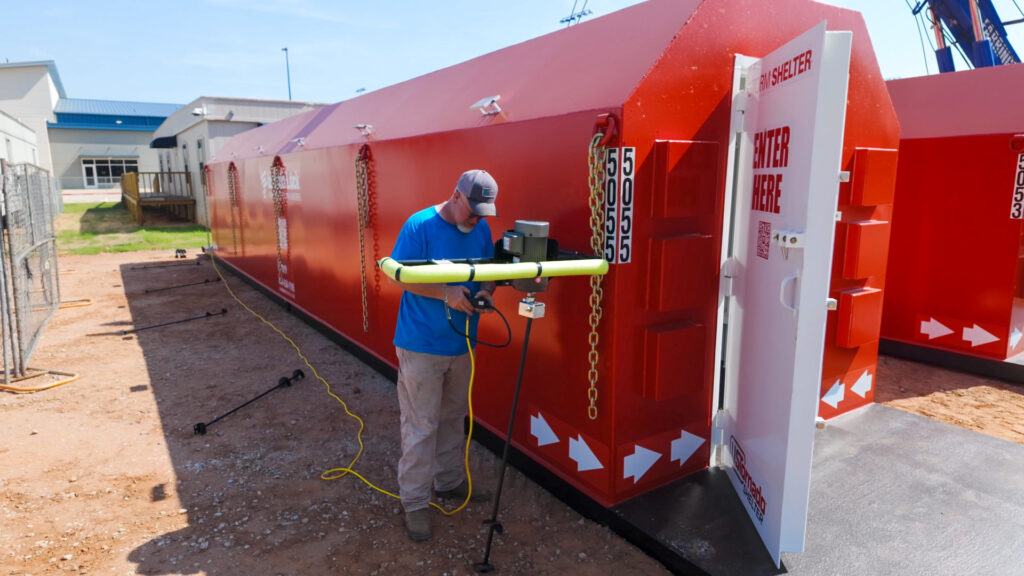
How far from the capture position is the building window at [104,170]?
1340 inches

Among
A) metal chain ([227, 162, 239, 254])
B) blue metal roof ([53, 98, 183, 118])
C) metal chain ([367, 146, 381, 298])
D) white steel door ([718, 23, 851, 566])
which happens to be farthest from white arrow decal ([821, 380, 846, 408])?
blue metal roof ([53, 98, 183, 118])

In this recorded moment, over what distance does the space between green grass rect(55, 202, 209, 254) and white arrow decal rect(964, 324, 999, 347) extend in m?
15.9

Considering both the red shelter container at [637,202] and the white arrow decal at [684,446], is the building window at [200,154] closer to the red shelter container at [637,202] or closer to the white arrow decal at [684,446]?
the red shelter container at [637,202]

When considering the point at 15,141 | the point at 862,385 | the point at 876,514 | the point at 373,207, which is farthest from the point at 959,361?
the point at 15,141

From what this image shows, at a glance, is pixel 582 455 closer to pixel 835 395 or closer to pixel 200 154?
pixel 835 395

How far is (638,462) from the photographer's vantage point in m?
3.15

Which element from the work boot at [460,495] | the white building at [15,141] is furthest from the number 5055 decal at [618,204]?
the white building at [15,141]

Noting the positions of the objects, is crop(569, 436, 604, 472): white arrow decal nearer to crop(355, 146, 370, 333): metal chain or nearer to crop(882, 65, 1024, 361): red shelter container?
crop(355, 146, 370, 333): metal chain

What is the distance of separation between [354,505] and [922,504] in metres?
3.03

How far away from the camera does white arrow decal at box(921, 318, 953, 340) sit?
19.0 feet

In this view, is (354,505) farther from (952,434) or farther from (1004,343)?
(1004,343)

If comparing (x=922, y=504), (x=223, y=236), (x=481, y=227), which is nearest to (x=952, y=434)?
(x=922, y=504)

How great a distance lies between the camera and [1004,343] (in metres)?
5.42

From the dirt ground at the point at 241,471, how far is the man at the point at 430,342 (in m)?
0.34
